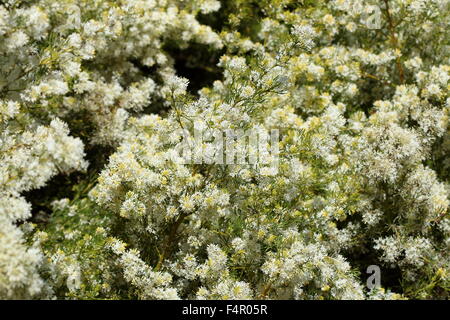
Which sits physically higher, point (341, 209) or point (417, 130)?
point (417, 130)

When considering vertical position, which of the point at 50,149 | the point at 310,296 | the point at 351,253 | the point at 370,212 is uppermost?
the point at 50,149

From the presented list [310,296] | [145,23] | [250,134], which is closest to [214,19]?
[145,23]

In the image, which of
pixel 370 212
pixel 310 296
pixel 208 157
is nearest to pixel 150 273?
pixel 208 157

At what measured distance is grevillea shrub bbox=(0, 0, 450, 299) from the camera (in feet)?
9.77

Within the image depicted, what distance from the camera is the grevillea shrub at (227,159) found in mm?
2977

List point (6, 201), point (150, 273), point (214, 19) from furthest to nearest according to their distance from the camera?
point (214, 19)
point (150, 273)
point (6, 201)

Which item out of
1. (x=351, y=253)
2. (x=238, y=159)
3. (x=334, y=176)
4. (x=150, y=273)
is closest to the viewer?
(x=150, y=273)

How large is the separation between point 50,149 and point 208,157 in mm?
966

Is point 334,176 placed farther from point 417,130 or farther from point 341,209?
point 417,130

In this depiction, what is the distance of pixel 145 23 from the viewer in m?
4.42

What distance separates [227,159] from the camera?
3125 millimetres

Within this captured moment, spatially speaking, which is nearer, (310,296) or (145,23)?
(310,296)

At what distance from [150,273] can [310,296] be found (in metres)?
1.15

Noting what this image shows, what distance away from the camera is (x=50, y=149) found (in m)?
2.74
